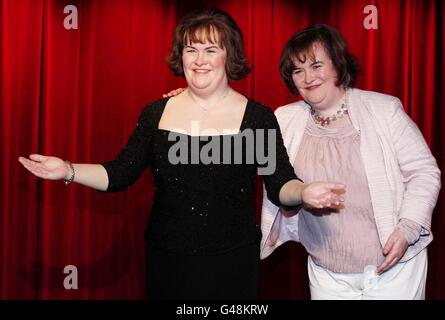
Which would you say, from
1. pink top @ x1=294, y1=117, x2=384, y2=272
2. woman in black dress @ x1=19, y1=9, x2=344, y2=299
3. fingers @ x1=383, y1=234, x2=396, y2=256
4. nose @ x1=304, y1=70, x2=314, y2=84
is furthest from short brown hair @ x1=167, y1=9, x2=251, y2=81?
fingers @ x1=383, y1=234, x2=396, y2=256

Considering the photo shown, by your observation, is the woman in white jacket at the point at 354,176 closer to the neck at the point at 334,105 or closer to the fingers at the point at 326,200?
the neck at the point at 334,105

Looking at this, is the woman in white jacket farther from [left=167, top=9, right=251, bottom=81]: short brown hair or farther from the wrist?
the wrist

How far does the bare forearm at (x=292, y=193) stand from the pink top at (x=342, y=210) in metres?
0.21

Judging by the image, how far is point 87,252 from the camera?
3246 millimetres

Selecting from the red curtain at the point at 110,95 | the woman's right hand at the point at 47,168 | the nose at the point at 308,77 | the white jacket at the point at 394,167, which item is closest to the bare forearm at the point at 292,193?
the white jacket at the point at 394,167

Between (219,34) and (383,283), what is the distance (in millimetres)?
911

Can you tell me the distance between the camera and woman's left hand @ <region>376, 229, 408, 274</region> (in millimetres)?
1783

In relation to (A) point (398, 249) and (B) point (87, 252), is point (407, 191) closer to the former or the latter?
(A) point (398, 249)

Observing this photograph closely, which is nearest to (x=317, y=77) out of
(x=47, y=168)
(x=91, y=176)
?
(x=91, y=176)

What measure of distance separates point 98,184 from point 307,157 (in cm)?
67

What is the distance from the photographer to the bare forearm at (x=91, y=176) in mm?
1734

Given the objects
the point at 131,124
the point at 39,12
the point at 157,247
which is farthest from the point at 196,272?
the point at 39,12

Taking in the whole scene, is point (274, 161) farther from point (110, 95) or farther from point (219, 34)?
point (110, 95)

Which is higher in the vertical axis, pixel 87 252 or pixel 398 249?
pixel 398 249
